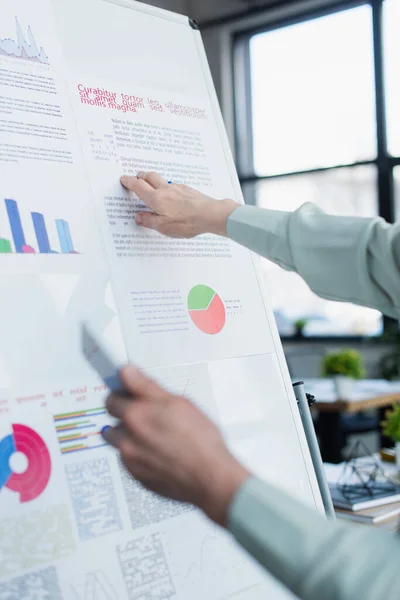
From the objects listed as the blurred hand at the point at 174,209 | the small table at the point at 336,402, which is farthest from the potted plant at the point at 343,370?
the blurred hand at the point at 174,209

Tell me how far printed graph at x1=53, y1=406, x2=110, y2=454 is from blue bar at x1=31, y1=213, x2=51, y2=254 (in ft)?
0.80

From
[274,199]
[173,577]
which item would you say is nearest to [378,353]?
[274,199]

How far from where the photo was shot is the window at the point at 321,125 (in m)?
5.42

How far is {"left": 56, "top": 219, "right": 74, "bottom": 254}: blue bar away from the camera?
3.65 ft

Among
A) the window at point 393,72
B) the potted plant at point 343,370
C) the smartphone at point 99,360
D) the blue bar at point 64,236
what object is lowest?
the potted plant at point 343,370

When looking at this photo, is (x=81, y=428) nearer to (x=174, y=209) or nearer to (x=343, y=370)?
(x=174, y=209)

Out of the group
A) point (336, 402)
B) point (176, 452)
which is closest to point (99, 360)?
point (176, 452)

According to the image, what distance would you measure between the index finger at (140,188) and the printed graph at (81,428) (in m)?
0.37

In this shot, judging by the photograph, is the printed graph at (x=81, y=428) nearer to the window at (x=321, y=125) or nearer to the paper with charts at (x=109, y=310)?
the paper with charts at (x=109, y=310)

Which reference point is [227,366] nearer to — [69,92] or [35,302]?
[35,302]

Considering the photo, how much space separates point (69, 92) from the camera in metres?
1.22

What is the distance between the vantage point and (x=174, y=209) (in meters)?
1.25

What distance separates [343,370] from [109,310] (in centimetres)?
298

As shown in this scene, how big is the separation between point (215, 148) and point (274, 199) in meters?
4.70
